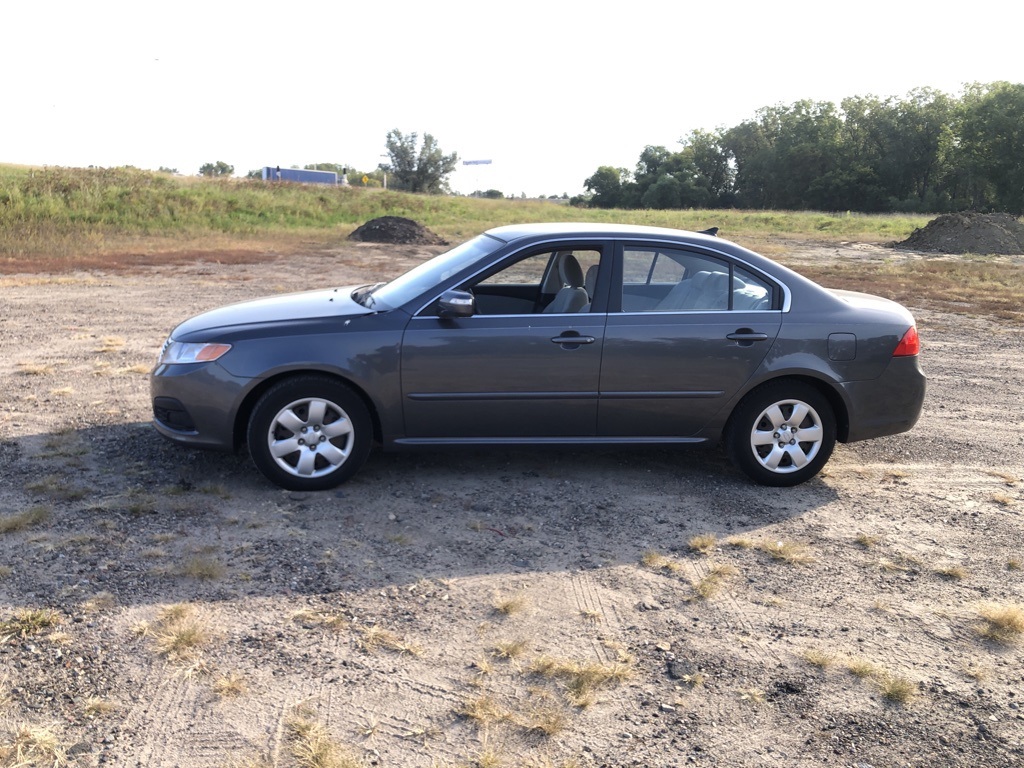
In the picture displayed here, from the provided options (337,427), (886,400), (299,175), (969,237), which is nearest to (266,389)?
(337,427)

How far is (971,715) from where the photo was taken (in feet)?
11.1

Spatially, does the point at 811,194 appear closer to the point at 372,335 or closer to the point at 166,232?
the point at 166,232

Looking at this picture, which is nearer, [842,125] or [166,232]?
[166,232]

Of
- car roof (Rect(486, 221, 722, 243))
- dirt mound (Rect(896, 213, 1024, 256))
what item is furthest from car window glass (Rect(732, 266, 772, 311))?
dirt mound (Rect(896, 213, 1024, 256))

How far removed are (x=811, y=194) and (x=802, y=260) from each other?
62.4 metres

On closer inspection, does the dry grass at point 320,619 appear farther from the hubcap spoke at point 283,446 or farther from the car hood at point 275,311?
the car hood at point 275,311

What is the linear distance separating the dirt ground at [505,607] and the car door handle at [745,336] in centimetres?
98

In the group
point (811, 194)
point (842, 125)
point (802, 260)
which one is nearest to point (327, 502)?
point (802, 260)

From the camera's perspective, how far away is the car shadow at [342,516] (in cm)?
432

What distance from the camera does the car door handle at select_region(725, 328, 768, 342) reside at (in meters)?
5.61

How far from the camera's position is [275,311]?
5.78 meters

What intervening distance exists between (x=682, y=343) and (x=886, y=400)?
146 centimetres

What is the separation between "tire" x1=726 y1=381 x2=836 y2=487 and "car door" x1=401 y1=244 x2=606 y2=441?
983mm

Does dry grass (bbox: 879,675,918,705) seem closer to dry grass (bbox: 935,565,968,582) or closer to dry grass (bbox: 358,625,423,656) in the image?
dry grass (bbox: 935,565,968,582)
